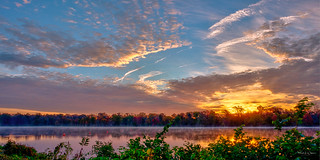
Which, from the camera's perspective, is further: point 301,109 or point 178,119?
point 178,119

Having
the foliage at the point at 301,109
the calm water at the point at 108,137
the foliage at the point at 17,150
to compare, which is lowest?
the calm water at the point at 108,137

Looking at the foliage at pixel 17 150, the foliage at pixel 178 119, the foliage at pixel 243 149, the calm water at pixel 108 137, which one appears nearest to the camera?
the foliage at pixel 243 149

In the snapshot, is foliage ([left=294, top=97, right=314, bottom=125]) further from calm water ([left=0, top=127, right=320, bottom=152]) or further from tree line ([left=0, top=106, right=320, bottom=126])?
tree line ([left=0, top=106, right=320, bottom=126])

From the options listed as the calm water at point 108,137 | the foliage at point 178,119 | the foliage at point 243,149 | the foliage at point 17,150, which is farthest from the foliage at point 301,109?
the foliage at point 178,119

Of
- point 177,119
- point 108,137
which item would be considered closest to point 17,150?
point 108,137

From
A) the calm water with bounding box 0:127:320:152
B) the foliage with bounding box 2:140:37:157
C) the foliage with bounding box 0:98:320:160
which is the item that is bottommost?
the calm water with bounding box 0:127:320:152

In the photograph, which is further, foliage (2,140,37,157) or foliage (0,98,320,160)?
foliage (2,140,37,157)

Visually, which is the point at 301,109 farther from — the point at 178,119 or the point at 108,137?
the point at 178,119

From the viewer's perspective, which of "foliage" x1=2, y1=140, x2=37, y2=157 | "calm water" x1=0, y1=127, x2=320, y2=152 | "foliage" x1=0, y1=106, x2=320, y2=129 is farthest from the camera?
"foliage" x1=0, y1=106, x2=320, y2=129

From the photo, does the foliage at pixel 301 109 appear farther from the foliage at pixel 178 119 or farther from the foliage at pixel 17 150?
the foliage at pixel 178 119

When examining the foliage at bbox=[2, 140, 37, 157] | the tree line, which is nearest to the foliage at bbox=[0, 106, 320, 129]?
the tree line

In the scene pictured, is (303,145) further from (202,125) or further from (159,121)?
(159,121)

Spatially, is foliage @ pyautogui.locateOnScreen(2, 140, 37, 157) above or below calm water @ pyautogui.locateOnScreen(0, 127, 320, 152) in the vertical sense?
above

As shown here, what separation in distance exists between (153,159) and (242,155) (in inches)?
106
